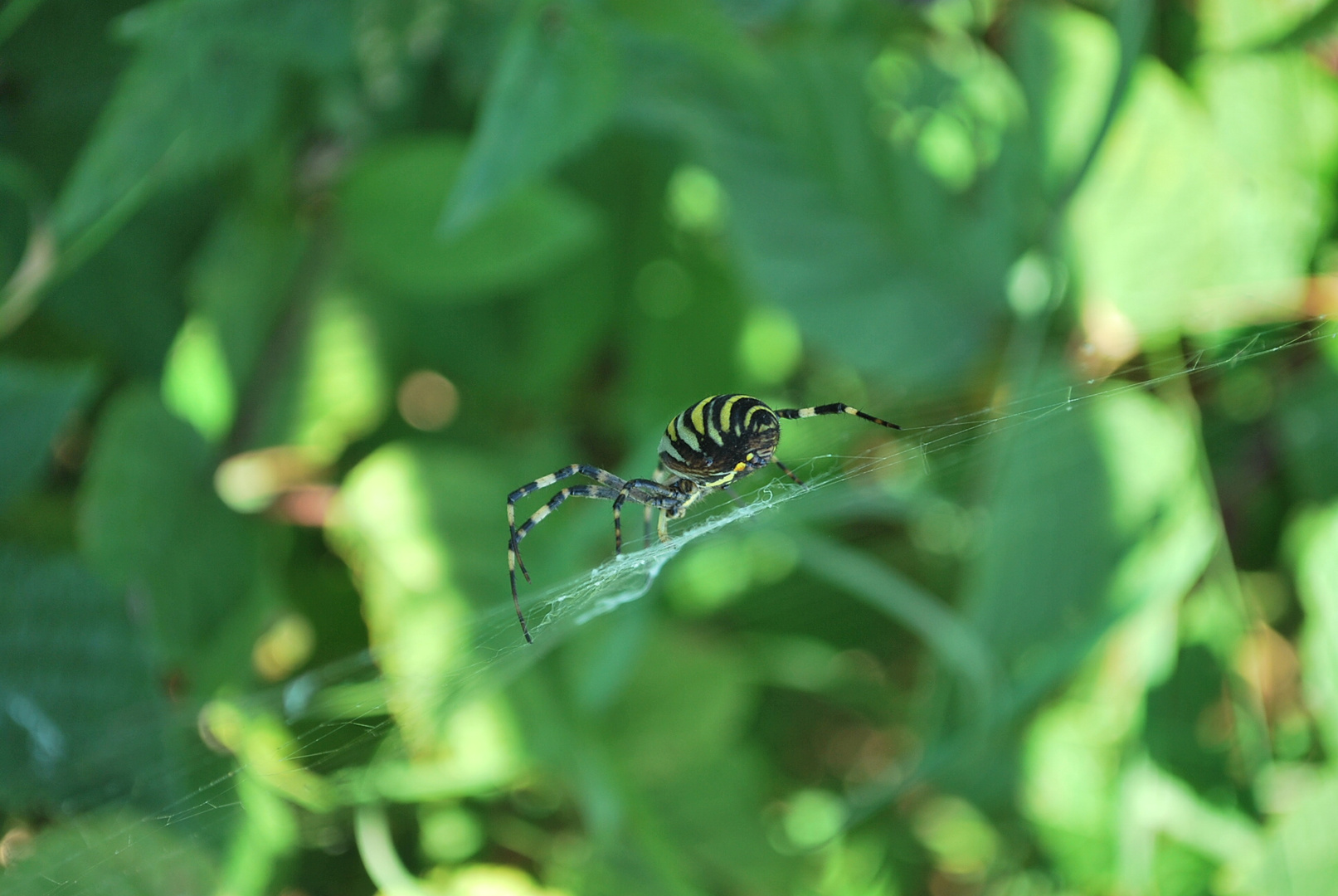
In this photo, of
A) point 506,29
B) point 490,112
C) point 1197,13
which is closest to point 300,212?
point 506,29

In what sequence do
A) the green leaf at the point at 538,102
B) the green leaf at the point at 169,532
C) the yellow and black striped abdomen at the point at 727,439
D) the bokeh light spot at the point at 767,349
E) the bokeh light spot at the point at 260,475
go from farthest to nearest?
the bokeh light spot at the point at 767,349, the bokeh light spot at the point at 260,475, the green leaf at the point at 169,532, the green leaf at the point at 538,102, the yellow and black striped abdomen at the point at 727,439

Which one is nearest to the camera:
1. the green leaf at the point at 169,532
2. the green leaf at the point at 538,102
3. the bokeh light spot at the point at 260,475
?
the green leaf at the point at 538,102

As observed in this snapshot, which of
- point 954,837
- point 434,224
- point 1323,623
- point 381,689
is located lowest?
point 954,837

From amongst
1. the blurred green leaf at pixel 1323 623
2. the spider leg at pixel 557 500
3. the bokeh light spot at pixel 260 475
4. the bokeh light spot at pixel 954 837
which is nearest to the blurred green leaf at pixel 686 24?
the spider leg at pixel 557 500

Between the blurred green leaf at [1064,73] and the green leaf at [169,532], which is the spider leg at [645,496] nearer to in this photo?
the green leaf at [169,532]

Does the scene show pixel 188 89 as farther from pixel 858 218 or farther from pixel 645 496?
pixel 858 218

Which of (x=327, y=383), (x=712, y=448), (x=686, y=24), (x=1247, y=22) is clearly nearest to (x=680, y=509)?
(x=712, y=448)
